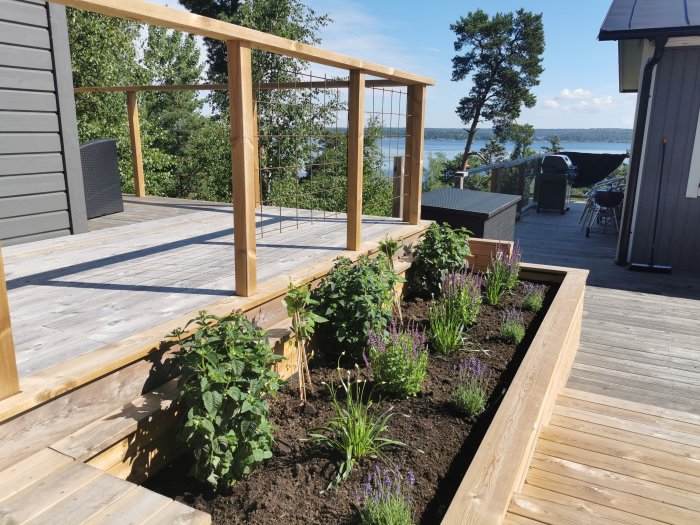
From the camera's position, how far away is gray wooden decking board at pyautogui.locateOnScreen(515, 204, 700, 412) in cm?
342

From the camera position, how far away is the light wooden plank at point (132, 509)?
152 cm

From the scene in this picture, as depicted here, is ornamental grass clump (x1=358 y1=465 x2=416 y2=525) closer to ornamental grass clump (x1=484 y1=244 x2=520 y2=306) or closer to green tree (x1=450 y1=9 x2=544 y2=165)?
ornamental grass clump (x1=484 y1=244 x2=520 y2=306)

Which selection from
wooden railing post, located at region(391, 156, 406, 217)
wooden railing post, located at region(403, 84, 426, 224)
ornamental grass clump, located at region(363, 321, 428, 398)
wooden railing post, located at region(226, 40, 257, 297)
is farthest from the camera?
wooden railing post, located at region(391, 156, 406, 217)

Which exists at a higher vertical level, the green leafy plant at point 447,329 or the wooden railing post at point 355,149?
the wooden railing post at point 355,149

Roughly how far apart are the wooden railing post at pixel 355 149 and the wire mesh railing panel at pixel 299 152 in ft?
0.87

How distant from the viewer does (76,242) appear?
4160 mm

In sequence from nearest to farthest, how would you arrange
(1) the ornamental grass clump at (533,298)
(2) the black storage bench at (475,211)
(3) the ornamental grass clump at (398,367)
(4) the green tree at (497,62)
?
(3) the ornamental grass clump at (398,367) < (1) the ornamental grass clump at (533,298) < (2) the black storage bench at (475,211) < (4) the green tree at (497,62)

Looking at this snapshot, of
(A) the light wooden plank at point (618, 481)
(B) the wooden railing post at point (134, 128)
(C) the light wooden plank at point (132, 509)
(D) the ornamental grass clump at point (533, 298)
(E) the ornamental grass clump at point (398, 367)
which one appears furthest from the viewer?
(B) the wooden railing post at point (134, 128)

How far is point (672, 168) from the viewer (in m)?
6.06

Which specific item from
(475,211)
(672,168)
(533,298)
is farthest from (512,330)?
(672,168)

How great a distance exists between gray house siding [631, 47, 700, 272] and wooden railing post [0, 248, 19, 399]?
20.8ft

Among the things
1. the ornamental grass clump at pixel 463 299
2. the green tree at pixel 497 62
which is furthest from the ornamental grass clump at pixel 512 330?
the green tree at pixel 497 62

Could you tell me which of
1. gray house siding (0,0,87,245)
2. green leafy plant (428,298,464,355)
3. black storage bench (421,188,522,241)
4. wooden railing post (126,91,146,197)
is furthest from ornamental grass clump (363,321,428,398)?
wooden railing post (126,91,146,197)

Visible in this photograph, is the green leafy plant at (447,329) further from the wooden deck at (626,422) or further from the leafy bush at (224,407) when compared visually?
the leafy bush at (224,407)
